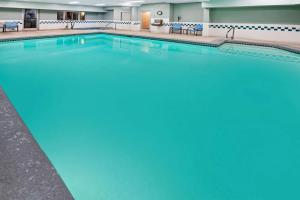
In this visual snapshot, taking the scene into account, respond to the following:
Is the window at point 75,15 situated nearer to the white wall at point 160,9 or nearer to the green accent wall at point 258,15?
the white wall at point 160,9

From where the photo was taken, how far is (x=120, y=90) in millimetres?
3975

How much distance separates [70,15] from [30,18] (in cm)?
322

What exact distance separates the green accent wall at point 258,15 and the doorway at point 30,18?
997 centimetres

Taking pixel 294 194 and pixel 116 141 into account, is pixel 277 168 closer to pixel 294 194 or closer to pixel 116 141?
pixel 294 194

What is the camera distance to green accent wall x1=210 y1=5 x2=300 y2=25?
9.88m

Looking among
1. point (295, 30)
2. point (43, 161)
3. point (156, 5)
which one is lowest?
point (43, 161)

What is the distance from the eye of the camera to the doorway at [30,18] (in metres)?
13.8

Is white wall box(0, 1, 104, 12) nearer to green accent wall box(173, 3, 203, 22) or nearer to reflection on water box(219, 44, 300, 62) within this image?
green accent wall box(173, 3, 203, 22)

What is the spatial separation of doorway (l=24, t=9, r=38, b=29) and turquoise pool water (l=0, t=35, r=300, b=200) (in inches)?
390

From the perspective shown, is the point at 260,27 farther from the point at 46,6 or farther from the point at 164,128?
the point at 46,6

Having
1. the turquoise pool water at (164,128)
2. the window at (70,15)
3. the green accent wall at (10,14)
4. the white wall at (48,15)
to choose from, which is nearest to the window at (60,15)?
the window at (70,15)

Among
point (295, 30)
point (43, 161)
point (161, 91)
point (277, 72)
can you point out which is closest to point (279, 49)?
point (295, 30)

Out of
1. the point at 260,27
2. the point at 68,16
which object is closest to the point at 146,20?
the point at 68,16

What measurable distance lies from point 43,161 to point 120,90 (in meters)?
2.33
